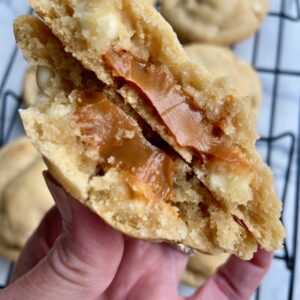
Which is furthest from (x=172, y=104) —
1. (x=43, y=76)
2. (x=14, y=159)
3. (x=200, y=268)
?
(x=14, y=159)

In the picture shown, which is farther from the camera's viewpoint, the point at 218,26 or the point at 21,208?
the point at 218,26

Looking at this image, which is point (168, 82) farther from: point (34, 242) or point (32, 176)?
point (32, 176)

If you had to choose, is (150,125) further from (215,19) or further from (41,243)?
(215,19)

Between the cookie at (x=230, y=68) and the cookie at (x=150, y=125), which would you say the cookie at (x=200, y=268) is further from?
the cookie at (x=150, y=125)

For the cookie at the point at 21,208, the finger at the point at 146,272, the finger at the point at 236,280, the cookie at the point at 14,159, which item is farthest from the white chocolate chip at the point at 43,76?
the cookie at the point at 14,159

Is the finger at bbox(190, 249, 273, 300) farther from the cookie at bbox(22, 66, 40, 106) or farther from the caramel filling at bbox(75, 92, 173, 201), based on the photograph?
the cookie at bbox(22, 66, 40, 106)
